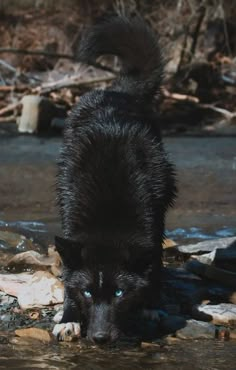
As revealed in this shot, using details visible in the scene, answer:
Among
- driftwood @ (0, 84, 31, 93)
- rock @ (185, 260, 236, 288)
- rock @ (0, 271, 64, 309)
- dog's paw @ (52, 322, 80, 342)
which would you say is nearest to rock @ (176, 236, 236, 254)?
rock @ (185, 260, 236, 288)

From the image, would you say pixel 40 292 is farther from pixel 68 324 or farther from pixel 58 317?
pixel 68 324

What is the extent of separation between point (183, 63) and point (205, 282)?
10916 millimetres

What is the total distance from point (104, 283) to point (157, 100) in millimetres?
6649

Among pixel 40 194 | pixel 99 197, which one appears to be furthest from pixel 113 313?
pixel 40 194

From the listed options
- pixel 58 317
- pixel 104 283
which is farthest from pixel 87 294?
pixel 58 317

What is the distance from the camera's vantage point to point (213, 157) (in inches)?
450

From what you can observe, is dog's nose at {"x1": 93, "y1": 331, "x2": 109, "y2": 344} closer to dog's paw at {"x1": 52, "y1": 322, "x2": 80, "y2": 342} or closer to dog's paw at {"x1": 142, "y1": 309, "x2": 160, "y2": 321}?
dog's paw at {"x1": 52, "y1": 322, "x2": 80, "y2": 342}

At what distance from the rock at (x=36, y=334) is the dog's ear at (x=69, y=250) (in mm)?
Result: 502

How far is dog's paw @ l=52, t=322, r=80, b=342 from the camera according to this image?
4859 mm

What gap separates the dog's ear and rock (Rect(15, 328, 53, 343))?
1.65 feet

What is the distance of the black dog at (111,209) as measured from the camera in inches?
181

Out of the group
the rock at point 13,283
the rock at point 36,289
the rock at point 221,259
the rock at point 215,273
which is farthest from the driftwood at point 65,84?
the rock at point 36,289

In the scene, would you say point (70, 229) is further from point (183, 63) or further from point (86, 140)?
point (183, 63)

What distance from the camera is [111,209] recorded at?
4.88 meters
